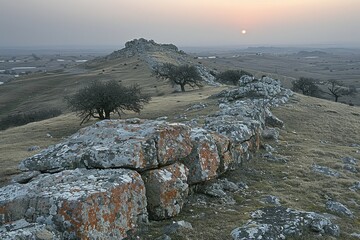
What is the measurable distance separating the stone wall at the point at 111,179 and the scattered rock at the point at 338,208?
4668mm

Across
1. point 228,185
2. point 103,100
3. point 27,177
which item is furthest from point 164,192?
point 103,100

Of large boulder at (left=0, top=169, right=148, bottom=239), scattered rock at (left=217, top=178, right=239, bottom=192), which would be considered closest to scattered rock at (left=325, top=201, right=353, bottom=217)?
scattered rock at (left=217, top=178, right=239, bottom=192)

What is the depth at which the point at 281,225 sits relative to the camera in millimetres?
11891

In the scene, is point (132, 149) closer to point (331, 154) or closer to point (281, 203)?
point (281, 203)

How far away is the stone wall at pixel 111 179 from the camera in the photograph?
31.6 ft

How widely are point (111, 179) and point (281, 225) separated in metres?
5.88

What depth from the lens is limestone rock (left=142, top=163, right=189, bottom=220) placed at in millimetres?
11961

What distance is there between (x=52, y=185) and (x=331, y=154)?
19919mm

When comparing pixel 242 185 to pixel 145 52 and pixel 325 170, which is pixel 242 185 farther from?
pixel 145 52

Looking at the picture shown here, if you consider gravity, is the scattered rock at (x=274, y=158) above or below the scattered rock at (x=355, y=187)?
above

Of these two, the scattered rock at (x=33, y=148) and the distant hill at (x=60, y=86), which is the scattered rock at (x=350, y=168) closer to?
the scattered rock at (x=33, y=148)

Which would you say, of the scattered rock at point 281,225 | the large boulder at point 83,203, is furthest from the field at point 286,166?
the large boulder at point 83,203

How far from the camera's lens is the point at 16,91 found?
309 ft

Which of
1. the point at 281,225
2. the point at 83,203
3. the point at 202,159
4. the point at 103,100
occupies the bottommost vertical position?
the point at 103,100
